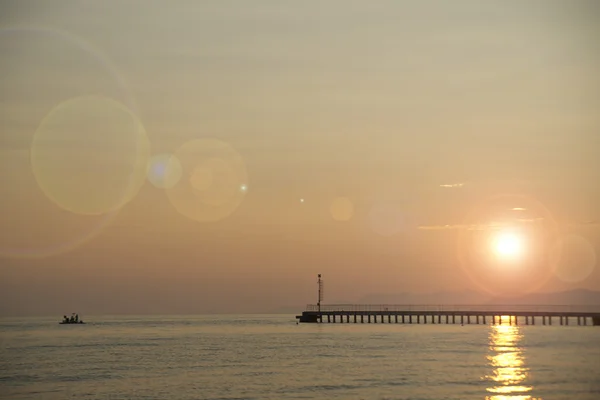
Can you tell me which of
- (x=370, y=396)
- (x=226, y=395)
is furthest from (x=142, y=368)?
(x=370, y=396)

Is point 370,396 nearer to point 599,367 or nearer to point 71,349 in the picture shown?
point 599,367

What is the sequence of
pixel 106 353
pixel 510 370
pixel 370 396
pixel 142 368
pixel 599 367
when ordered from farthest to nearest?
pixel 106 353
pixel 142 368
pixel 510 370
pixel 599 367
pixel 370 396

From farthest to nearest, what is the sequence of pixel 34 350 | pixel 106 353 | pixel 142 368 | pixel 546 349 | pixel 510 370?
pixel 34 350
pixel 106 353
pixel 546 349
pixel 142 368
pixel 510 370

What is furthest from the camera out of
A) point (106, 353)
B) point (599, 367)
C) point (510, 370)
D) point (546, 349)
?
point (106, 353)

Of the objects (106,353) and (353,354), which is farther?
(106,353)

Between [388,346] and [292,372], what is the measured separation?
4050 centimetres

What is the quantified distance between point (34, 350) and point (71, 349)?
5.44 meters

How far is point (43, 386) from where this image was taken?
70.9 m

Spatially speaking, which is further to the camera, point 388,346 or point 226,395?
point 388,346

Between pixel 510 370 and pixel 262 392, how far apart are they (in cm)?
2603

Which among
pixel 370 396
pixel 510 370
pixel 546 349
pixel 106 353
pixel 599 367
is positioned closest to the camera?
pixel 370 396

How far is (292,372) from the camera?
259 feet

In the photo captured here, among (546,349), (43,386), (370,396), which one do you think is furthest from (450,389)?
(546,349)

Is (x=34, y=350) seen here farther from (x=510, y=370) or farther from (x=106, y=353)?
(x=510, y=370)
